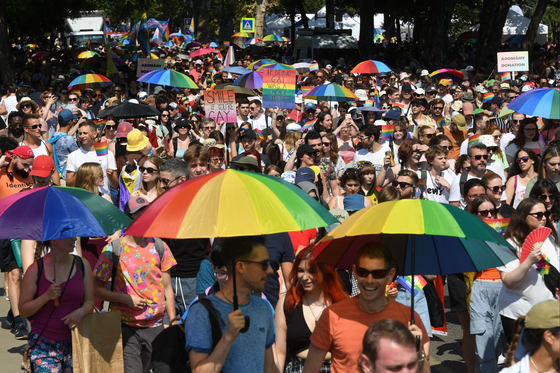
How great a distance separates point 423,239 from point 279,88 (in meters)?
8.96

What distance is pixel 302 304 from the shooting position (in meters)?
4.70

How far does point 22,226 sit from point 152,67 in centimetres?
1403

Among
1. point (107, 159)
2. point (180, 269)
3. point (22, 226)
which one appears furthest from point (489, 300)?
point (107, 159)

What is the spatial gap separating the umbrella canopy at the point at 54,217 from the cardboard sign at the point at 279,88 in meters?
8.37

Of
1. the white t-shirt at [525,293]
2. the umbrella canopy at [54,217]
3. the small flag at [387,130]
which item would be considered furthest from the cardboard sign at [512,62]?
the umbrella canopy at [54,217]

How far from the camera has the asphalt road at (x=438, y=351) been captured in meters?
7.05

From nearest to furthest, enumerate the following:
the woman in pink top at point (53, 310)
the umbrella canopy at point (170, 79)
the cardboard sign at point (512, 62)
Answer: the woman in pink top at point (53, 310)
the umbrella canopy at point (170, 79)
the cardboard sign at point (512, 62)

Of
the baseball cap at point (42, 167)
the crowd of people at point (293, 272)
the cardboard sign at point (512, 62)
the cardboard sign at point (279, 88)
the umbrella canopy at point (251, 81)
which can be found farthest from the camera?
the cardboard sign at point (512, 62)

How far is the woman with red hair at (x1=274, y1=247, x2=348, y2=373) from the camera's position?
183 inches

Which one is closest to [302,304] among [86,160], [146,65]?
[86,160]

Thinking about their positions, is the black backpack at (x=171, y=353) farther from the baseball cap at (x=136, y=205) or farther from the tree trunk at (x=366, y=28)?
the tree trunk at (x=366, y=28)

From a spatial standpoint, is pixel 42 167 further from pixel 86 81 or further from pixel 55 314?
pixel 86 81

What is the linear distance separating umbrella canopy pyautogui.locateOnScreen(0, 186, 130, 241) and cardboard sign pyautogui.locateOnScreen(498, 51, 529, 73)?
606 inches

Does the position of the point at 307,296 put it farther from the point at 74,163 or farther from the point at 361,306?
the point at 74,163
